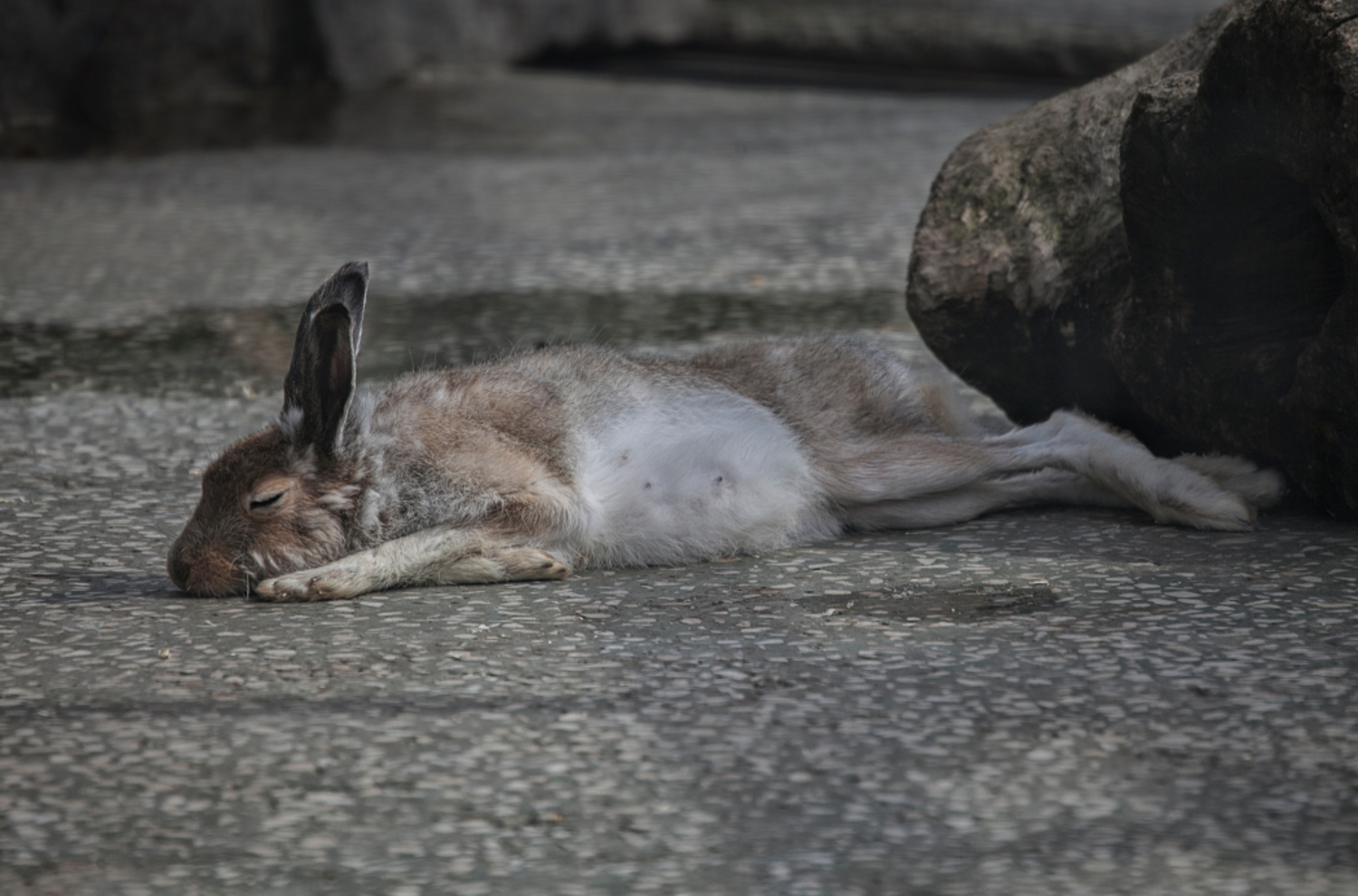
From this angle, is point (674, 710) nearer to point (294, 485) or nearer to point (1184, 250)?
point (294, 485)

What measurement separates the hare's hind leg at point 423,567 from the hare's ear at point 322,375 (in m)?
0.31

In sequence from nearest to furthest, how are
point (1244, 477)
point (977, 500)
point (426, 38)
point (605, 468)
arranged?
1. point (605, 468)
2. point (1244, 477)
3. point (977, 500)
4. point (426, 38)

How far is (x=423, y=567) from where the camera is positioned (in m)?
4.03

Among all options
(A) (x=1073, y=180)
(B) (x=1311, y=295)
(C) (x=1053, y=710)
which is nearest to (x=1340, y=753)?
(C) (x=1053, y=710)

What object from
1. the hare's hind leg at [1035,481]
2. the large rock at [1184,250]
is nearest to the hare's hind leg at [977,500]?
the hare's hind leg at [1035,481]

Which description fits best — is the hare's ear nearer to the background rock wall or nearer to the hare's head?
the hare's head

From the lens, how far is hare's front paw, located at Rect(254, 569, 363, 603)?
3.91 m

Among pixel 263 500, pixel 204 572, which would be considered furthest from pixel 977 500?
pixel 204 572

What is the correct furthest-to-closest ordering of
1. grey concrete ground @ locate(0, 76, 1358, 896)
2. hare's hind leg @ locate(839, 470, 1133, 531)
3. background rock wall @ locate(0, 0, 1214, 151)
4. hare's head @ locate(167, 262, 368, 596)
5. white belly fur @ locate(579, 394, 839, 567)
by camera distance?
background rock wall @ locate(0, 0, 1214, 151) < hare's hind leg @ locate(839, 470, 1133, 531) < white belly fur @ locate(579, 394, 839, 567) < hare's head @ locate(167, 262, 368, 596) < grey concrete ground @ locate(0, 76, 1358, 896)

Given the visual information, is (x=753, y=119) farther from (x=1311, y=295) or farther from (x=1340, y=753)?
(x=1340, y=753)

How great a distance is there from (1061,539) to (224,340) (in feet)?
12.5

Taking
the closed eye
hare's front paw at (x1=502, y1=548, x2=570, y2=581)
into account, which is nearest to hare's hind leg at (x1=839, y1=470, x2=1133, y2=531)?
hare's front paw at (x1=502, y1=548, x2=570, y2=581)

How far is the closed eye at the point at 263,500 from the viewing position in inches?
158

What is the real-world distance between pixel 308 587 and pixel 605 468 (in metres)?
0.80
